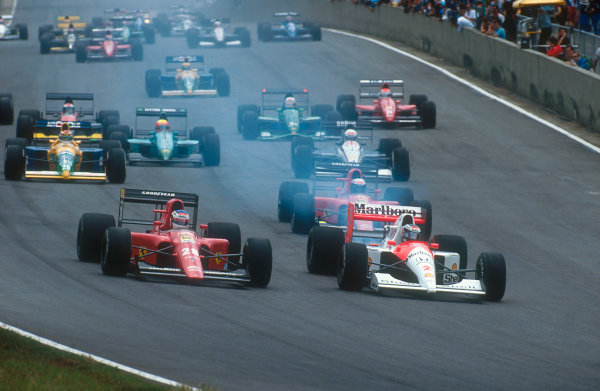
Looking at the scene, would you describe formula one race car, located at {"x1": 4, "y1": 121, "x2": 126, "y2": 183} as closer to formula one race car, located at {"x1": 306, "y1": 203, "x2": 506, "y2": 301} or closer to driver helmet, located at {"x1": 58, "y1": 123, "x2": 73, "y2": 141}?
driver helmet, located at {"x1": 58, "y1": 123, "x2": 73, "y2": 141}

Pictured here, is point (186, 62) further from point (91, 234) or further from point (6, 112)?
point (91, 234)

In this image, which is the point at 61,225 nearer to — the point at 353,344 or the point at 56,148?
the point at 56,148

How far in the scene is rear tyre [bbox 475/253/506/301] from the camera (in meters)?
16.9

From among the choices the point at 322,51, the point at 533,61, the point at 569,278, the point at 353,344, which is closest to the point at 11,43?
the point at 322,51

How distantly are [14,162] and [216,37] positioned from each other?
100ft

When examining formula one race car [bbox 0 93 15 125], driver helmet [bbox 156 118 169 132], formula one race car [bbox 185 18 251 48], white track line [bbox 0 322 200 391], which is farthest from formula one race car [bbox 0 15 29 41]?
white track line [bbox 0 322 200 391]

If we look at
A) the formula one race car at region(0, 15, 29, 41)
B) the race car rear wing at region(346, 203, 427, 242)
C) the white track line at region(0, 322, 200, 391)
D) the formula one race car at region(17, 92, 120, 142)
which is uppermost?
the white track line at region(0, 322, 200, 391)

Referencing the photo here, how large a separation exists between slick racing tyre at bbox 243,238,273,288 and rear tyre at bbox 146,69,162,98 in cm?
2583

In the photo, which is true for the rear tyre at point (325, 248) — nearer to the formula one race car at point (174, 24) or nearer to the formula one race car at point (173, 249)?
the formula one race car at point (173, 249)

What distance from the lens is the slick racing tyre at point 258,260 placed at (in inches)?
664

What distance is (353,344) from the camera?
44.7 feet

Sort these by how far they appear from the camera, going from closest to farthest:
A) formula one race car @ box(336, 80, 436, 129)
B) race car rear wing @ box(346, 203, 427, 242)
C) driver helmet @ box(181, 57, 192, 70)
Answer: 1. race car rear wing @ box(346, 203, 427, 242)
2. formula one race car @ box(336, 80, 436, 129)
3. driver helmet @ box(181, 57, 192, 70)

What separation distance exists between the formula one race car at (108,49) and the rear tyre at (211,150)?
72.2 ft

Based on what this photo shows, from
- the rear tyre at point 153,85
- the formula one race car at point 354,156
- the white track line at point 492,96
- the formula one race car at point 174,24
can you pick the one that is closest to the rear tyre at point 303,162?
the formula one race car at point 354,156
